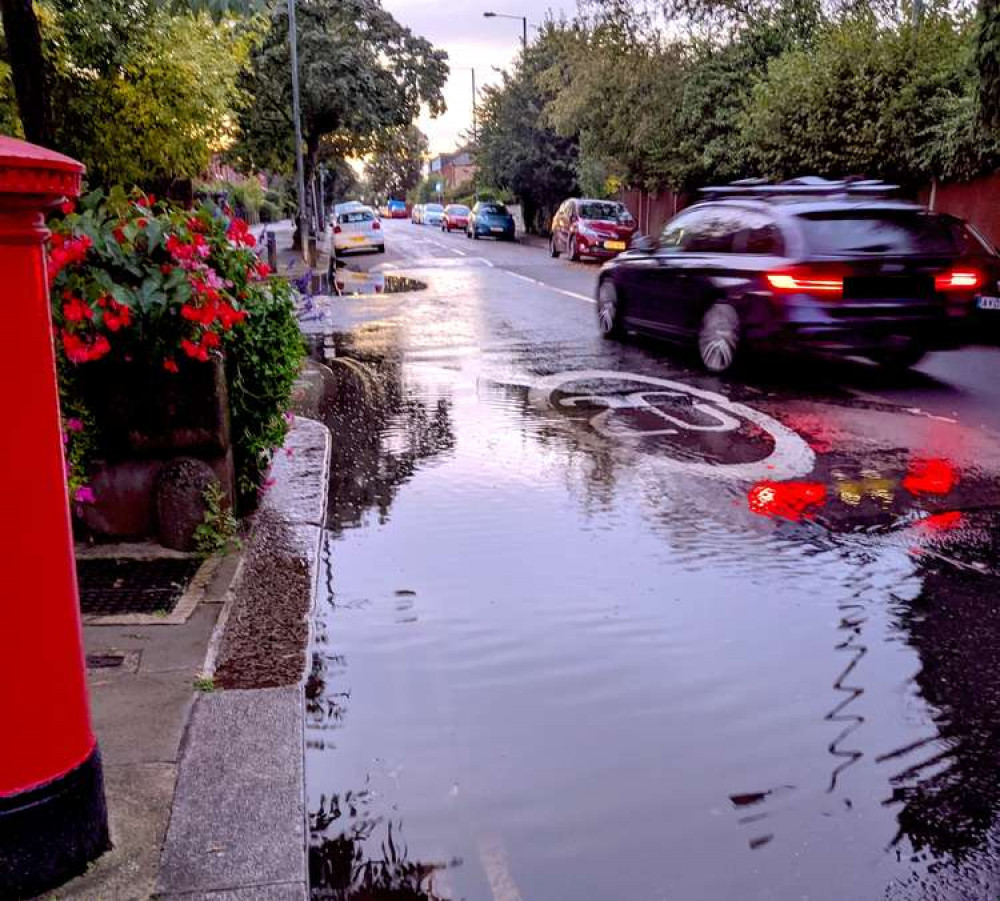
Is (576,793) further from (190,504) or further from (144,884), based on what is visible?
(190,504)

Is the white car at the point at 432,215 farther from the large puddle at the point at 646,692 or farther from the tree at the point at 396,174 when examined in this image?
the large puddle at the point at 646,692

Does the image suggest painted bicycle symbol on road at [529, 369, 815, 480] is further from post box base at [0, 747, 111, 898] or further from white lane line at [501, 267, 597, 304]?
white lane line at [501, 267, 597, 304]

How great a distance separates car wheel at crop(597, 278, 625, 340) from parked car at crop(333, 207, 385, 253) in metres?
22.0

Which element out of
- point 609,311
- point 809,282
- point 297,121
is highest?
point 297,121

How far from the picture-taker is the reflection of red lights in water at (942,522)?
5801 mm

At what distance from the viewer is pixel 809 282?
955cm

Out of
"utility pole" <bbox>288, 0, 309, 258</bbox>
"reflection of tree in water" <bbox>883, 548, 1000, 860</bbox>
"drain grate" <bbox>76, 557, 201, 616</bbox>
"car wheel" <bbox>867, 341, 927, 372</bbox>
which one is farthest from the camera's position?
"utility pole" <bbox>288, 0, 309, 258</bbox>

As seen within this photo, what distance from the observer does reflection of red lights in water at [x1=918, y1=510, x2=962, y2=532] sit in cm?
580

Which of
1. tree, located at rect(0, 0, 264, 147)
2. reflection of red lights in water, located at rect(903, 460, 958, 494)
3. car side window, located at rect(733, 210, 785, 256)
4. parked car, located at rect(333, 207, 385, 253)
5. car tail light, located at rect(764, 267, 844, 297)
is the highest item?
tree, located at rect(0, 0, 264, 147)

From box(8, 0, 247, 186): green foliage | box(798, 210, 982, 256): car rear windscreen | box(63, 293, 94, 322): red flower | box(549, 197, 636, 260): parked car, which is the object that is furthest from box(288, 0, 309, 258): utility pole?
box(63, 293, 94, 322): red flower

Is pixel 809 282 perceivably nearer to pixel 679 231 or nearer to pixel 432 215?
pixel 679 231

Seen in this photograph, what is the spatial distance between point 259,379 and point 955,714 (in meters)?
3.64

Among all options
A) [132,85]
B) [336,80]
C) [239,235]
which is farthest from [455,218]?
[239,235]

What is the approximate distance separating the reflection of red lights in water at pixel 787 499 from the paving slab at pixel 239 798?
128 inches
